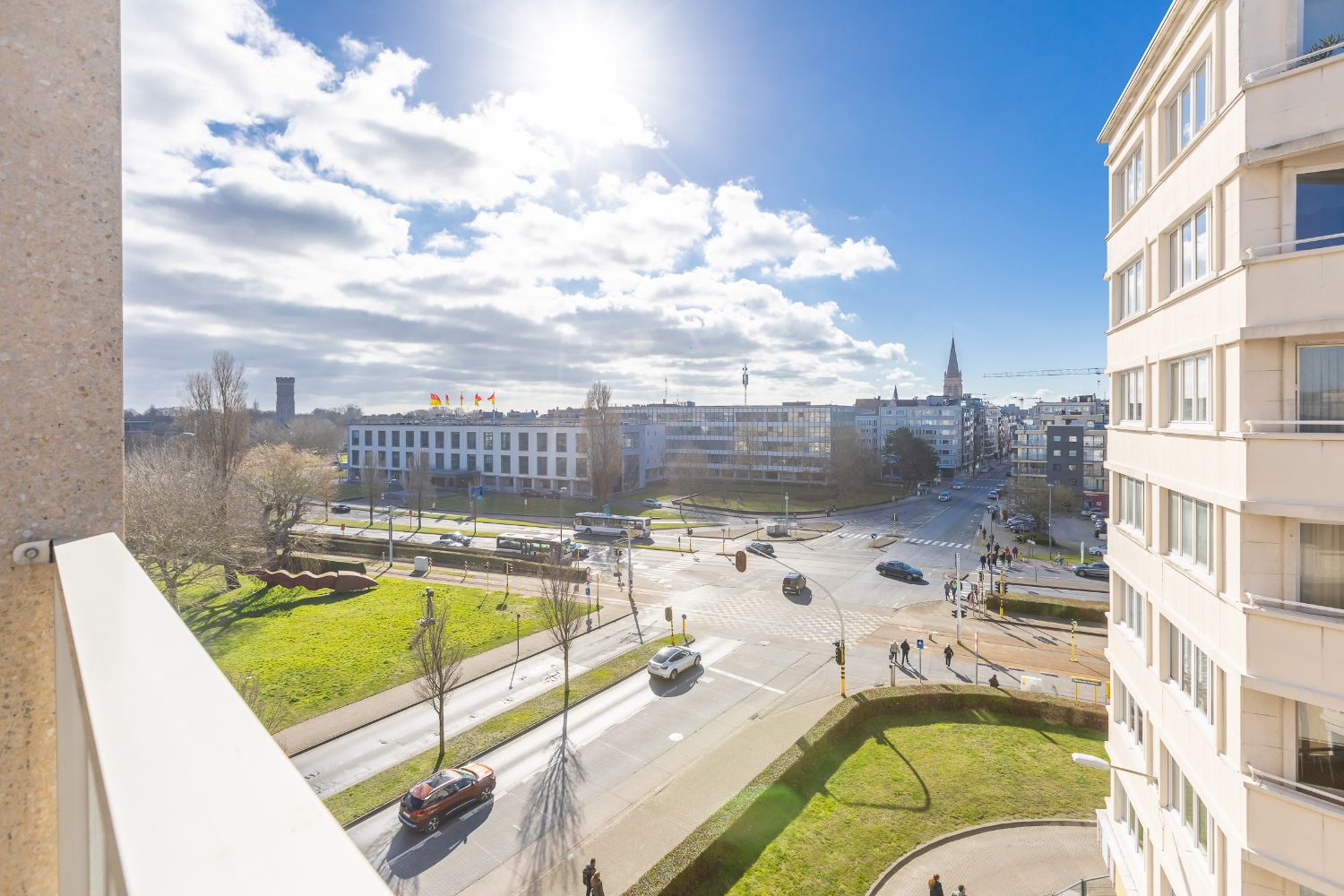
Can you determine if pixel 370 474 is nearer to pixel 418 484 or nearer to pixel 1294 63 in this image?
pixel 418 484

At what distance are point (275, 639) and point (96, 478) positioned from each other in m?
30.6

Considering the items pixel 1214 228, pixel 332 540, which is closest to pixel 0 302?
pixel 1214 228

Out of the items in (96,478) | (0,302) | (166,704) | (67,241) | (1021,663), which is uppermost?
(67,241)

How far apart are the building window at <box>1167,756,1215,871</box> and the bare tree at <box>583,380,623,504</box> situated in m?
59.0

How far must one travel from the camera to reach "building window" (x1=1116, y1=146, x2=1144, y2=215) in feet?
42.2

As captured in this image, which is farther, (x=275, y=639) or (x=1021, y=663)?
(x=275, y=639)

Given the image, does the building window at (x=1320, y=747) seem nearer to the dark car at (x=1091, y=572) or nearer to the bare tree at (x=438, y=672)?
the bare tree at (x=438, y=672)

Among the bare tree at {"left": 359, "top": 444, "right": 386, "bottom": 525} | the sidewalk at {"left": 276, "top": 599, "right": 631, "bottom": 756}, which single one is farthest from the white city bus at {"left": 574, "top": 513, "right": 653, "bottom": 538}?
the sidewalk at {"left": 276, "top": 599, "right": 631, "bottom": 756}

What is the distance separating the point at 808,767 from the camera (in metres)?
18.3

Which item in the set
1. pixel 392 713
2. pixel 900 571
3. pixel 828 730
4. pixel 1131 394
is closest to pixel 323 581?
pixel 392 713

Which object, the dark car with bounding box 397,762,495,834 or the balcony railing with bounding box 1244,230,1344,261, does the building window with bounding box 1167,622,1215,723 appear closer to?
the balcony railing with bounding box 1244,230,1344,261

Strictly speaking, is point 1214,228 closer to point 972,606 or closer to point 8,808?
point 8,808

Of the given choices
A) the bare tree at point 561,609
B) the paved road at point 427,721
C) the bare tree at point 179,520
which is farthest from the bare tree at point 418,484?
the paved road at point 427,721

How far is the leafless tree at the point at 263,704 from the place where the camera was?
17484 mm
